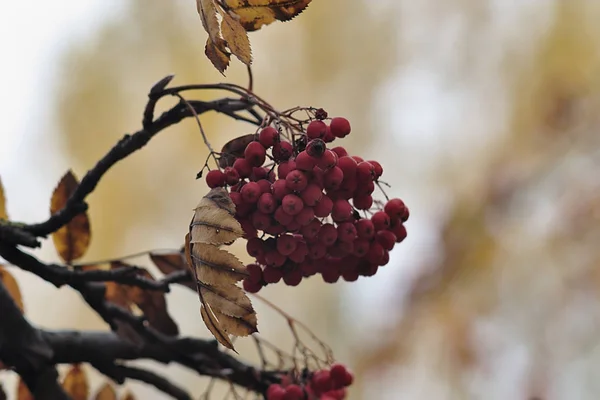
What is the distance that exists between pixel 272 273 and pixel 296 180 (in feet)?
0.26

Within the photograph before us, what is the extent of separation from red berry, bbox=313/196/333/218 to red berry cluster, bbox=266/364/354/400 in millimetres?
179

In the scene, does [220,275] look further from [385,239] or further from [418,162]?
[418,162]

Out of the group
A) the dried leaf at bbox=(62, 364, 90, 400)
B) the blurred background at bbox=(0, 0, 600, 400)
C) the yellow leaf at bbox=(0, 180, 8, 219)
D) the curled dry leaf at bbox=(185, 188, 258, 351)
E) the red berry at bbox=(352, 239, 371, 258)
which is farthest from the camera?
the blurred background at bbox=(0, 0, 600, 400)

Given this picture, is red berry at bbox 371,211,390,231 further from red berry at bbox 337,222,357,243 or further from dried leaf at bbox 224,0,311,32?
dried leaf at bbox 224,0,311,32

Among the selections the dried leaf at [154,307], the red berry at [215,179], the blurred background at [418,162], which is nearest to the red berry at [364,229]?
the red berry at [215,179]

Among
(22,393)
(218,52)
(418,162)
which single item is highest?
(418,162)

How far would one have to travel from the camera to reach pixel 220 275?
323mm

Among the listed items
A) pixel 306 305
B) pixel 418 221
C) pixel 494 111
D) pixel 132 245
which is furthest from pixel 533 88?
pixel 132 245

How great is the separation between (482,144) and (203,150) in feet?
2.23

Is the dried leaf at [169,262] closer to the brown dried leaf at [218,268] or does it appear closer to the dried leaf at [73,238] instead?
the dried leaf at [73,238]

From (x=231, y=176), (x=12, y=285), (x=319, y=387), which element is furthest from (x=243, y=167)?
(x=12, y=285)

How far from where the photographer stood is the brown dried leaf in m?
0.32

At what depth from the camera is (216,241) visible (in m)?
0.32

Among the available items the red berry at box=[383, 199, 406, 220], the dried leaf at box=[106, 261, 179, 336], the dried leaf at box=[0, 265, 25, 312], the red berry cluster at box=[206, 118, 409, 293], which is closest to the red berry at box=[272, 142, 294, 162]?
the red berry cluster at box=[206, 118, 409, 293]
